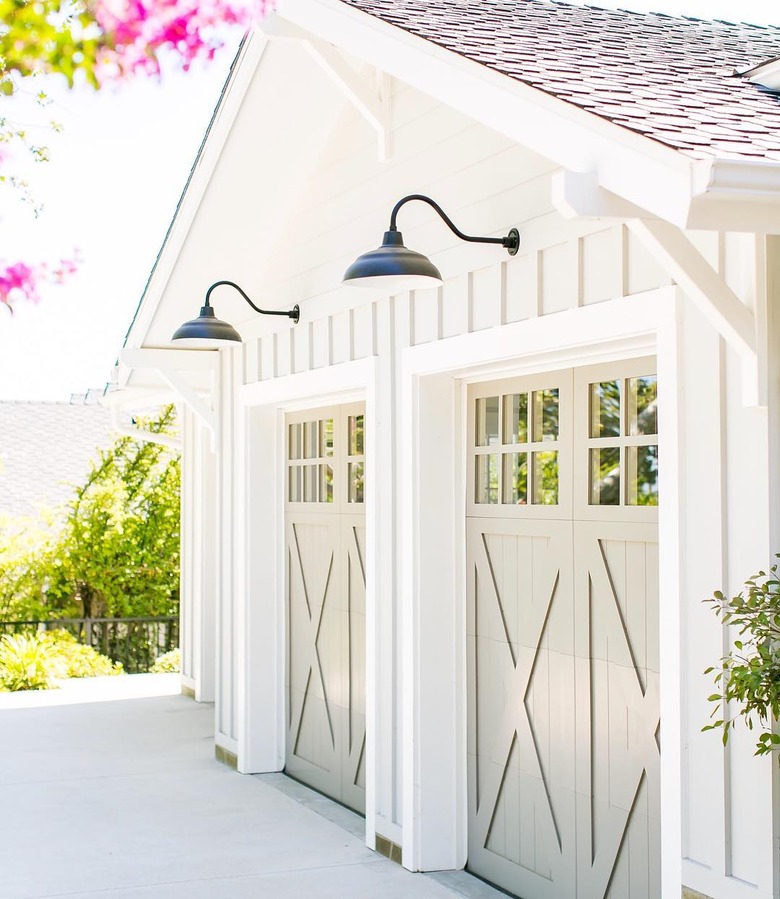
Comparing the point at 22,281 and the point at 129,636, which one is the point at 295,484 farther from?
the point at 129,636

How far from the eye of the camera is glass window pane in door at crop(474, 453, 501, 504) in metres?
5.36

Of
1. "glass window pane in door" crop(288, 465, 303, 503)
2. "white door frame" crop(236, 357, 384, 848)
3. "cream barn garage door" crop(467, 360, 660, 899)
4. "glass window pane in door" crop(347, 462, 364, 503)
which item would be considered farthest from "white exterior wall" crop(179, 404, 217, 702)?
"cream barn garage door" crop(467, 360, 660, 899)

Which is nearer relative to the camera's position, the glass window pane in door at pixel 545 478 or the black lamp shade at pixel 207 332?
the glass window pane in door at pixel 545 478

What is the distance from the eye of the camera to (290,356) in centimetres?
713

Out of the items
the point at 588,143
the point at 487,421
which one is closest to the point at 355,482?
the point at 487,421

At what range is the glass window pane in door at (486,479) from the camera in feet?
17.6

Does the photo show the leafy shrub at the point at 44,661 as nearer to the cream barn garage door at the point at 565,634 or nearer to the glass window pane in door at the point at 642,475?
the cream barn garage door at the point at 565,634

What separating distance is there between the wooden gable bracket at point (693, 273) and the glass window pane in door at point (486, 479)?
1.93 m

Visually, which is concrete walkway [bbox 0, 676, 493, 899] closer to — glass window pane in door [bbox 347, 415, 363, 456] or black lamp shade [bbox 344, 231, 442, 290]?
glass window pane in door [bbox 347, 415, 363, 456]

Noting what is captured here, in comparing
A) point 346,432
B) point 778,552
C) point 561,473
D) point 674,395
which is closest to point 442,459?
point 561,473

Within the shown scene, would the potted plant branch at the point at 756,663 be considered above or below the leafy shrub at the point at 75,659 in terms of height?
above

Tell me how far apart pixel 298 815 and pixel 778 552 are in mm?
3874

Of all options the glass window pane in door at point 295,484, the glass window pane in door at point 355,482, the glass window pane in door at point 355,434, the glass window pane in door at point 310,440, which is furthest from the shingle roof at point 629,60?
the glass window pane in door at point 295,484

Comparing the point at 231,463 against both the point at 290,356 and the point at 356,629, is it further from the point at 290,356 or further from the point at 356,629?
the point at 356,629
